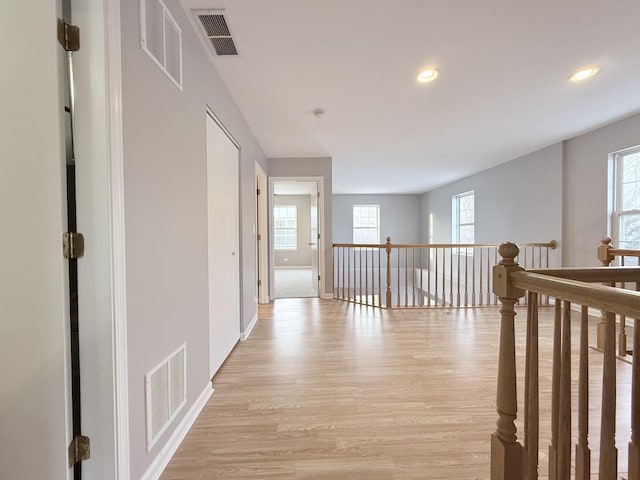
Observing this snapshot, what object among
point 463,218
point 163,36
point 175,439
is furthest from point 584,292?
point 463,218

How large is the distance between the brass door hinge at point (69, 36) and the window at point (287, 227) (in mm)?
8173

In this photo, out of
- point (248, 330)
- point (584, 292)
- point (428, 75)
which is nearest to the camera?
point (584, 292)

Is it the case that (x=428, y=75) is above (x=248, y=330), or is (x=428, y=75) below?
above

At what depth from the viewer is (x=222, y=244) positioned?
228cm

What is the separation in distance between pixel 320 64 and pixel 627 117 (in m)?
3.65

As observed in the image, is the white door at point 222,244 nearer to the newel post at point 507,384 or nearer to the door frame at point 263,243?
the door frame at point 263,243

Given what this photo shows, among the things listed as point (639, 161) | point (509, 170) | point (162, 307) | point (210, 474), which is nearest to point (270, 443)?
point (210, 474)

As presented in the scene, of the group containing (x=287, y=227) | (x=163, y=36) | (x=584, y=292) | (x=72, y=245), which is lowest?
(x=584, y=292)

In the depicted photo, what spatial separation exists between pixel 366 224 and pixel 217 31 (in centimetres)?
784

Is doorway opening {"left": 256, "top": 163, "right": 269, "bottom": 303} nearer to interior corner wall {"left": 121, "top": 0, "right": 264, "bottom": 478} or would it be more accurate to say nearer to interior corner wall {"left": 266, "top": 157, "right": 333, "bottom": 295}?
interior corner wall {"left": 266, "top": 157, "right": 333, "bottom": 295}

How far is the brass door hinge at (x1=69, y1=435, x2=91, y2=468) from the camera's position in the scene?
973mm

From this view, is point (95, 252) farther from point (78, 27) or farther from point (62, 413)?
point (78, 27)

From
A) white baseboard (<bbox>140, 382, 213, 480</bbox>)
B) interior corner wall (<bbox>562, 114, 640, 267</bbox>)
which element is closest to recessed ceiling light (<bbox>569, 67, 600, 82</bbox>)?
interior corner wall (<bbox>562, 114, 640, 267</bbox>)

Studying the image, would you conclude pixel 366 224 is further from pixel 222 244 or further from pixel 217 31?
pixel 217 31
